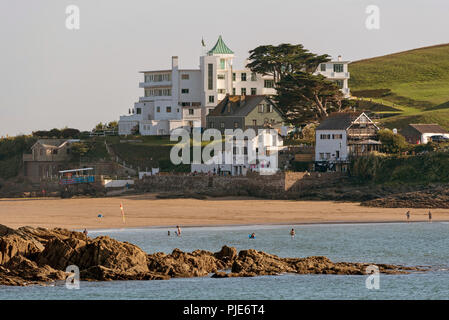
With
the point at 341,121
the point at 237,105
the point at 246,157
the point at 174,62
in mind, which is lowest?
the point at 246,157

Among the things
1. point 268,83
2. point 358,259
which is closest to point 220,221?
point 358,259

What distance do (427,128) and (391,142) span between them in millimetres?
8086

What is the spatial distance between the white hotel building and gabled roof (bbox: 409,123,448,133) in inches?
780

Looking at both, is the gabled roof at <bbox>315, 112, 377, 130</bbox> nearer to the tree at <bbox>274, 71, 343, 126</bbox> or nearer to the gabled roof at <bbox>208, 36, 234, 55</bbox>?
the tree at <bbox>274, 71, 343, 126</bbox>

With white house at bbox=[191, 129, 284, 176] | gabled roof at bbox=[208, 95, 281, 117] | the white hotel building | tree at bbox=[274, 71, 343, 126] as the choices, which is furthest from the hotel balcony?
white house at bbox=[191, 129, 284, 176]

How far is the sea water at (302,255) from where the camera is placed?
44.7 metres

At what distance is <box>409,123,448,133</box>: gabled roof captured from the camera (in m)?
98.4

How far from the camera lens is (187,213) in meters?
78.4

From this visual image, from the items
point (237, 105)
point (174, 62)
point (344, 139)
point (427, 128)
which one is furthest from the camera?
point (174, 62)

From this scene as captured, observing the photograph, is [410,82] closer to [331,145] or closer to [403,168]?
[331,145]

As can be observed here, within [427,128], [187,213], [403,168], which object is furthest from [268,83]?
[187,213]
